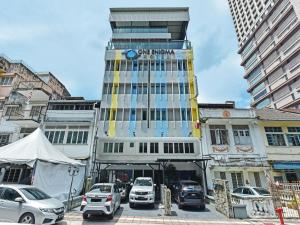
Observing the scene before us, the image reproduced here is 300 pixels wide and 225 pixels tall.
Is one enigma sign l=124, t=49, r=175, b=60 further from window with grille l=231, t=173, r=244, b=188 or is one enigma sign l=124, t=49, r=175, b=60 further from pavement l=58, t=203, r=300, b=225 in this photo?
pavement l=58, t=203, r=300, b=225

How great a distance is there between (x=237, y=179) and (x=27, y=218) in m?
18.2

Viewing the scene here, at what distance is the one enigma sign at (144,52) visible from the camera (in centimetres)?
2684

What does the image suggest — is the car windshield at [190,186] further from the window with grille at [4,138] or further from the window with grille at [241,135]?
the window with grille at [4,138]

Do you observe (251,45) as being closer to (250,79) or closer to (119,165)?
(250,79)

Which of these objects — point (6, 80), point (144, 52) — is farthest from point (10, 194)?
point (6, 80)

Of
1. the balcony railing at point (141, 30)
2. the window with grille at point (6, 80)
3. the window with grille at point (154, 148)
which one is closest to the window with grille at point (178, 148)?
the window with grille at point (154, 148)

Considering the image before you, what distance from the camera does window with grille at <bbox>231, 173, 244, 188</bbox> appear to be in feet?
61.1

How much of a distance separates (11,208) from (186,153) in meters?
17.1

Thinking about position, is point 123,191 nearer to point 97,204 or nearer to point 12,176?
point 97,204

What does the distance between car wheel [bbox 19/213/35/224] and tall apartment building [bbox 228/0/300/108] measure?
152ft

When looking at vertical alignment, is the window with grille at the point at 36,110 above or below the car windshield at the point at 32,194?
above

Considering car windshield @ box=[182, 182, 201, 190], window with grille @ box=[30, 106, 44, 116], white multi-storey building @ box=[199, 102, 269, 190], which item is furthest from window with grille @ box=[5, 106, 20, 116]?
white multi-storey building @ box=[199, 102, 269, 190]

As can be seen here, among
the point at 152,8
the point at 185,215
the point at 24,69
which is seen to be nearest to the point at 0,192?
the point at 185,215

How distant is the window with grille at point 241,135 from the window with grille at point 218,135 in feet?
3.50
